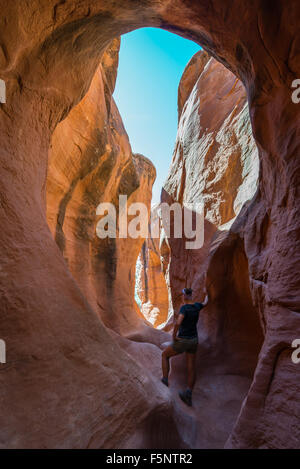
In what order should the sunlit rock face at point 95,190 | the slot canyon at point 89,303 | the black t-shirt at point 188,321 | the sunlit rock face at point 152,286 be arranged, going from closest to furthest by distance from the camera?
the slot canyon at point 89,303 → the black t-shirt at point 188,321 → the sunlit rock face at point 95,190 → the sunlit rock face at point 152,286

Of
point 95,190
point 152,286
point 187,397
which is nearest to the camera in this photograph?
point 187,397

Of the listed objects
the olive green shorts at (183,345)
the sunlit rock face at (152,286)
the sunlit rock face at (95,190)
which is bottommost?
the sunlit rock face at (152,286)

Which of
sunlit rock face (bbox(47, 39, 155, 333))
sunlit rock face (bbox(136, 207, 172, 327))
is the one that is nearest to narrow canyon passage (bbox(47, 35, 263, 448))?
sunlit rock face (bbox(47, 39, 155, 333))

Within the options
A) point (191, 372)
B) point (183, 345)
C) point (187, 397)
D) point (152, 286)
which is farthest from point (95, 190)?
point (152, 286)

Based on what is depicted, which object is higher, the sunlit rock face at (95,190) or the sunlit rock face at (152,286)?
the sunlit rock face at (95,190)

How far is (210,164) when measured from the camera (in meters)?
6.18

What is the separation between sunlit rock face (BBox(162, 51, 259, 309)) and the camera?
17.0ft

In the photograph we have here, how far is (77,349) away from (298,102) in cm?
318

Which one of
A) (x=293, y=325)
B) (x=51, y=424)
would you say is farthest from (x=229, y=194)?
(x=51, y=424)

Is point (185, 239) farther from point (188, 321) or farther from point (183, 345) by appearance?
point (183, 345)

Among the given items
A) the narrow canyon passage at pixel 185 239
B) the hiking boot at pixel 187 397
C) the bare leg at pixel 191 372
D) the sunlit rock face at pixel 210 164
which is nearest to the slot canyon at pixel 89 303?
the narrow canyon passage at pixel 185 239

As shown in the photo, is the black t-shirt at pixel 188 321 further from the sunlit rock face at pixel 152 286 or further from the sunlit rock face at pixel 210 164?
the sunlit rock face at pixel 152 286

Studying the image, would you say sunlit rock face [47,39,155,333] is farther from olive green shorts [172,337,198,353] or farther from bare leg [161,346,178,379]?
olive green shorts [172,337,198,353]

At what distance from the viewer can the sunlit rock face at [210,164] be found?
5168 millimetres
